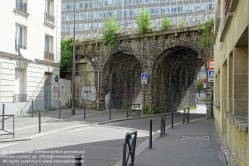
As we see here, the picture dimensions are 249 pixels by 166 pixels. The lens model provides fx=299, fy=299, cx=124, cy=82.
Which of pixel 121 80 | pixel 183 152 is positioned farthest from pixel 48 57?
pixel 183 152

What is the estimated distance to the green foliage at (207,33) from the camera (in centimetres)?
1873

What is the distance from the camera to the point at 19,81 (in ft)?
62.9

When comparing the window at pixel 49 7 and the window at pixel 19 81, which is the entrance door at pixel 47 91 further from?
the window at pixel 49 7

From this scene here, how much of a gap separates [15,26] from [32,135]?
1023cm

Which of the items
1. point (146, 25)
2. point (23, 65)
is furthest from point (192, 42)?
point (23, 65)

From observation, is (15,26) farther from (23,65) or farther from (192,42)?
(192,42)

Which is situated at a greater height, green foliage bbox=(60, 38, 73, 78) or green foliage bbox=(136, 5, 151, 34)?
green foliage bbox=(136, 5, 151, 34)

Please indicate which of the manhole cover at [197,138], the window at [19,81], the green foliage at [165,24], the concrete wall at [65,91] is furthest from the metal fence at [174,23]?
the manhole cover at [197,138]

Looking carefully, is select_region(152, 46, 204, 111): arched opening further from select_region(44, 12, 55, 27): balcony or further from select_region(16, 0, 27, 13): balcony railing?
select_region(16, 0, 27, 13): balcony railing

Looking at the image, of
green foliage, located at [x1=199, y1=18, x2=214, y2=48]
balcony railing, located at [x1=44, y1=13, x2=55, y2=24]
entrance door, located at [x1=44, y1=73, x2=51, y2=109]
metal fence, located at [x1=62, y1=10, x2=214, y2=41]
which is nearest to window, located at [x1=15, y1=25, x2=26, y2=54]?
balcony railing, located at [x1=44, y1=13, x2=55, y2=24]

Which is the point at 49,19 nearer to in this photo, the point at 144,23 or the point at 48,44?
the point at 48,44

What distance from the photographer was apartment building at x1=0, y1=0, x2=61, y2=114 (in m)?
17.4

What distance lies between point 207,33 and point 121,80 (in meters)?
10.1

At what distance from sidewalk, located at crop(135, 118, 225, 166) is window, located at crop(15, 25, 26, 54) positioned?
12.1 metres
